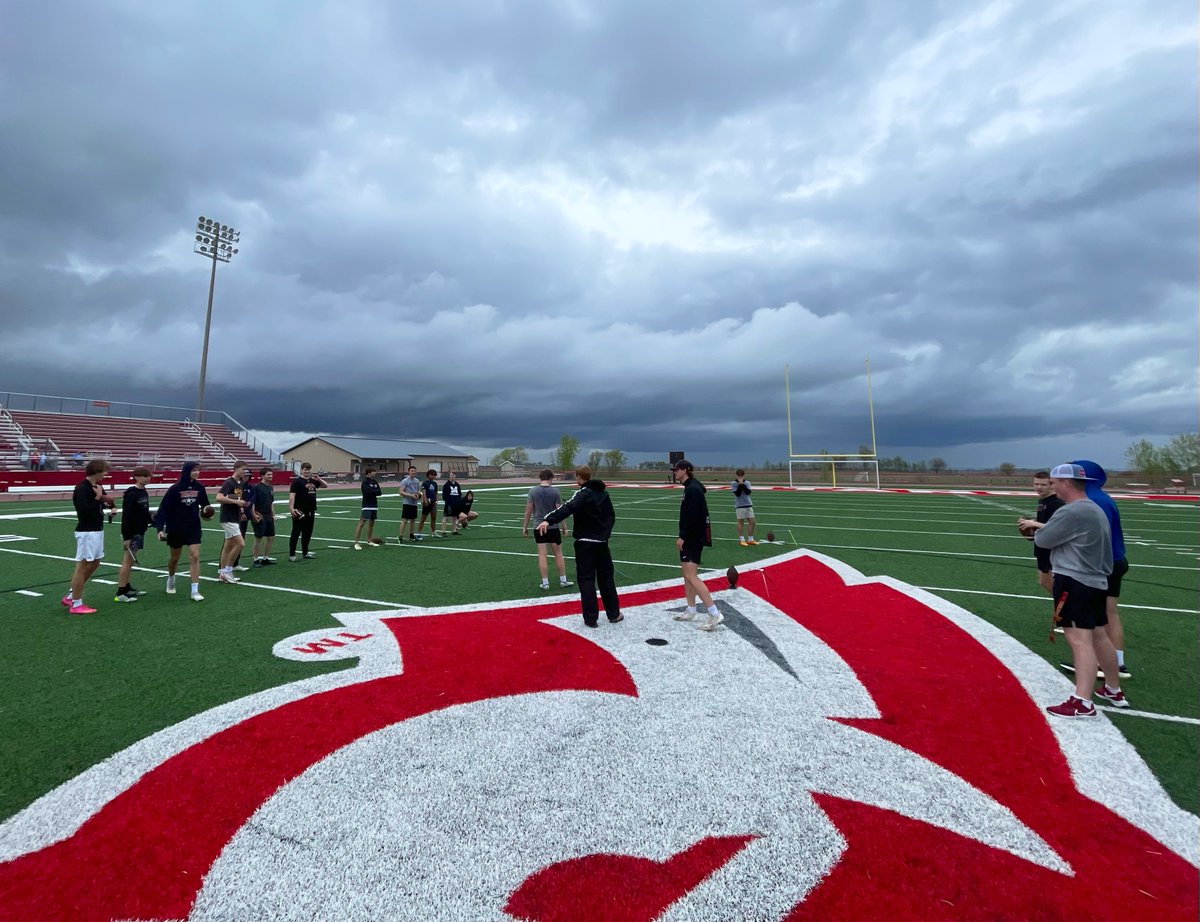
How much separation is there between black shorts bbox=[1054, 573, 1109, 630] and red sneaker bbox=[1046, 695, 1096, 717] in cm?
53

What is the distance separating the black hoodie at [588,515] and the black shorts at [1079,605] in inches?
159

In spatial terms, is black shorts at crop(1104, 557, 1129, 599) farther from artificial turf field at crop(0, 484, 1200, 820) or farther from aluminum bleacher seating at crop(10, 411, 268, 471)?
aluminum bleacher seating at crop(10, 411, 268, 471)

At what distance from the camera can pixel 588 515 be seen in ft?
21.3

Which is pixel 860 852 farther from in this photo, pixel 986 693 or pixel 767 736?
pixel 986 693

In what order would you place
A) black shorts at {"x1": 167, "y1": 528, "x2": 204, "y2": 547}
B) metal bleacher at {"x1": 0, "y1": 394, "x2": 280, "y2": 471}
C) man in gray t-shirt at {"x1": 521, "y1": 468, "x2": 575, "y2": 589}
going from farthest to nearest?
metal bleacher at {"x1": 0, "y1": 394, "x2": 280, "y2": 471}, man in gray t-shirt at {"x1": 521, "y1": 468, "x2": 575, "y2": 589}, black shorts at {"x1": 167, "y1": 528, "x2": 204, "y2": 547}

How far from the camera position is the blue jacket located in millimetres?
4375

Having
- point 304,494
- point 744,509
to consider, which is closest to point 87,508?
point 304,494

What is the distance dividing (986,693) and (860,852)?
2.62 metres

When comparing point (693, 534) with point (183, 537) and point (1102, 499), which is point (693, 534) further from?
point (183, 537)

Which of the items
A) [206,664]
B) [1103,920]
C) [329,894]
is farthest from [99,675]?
[1103,920]

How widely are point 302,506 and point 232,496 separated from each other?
1.90 metres

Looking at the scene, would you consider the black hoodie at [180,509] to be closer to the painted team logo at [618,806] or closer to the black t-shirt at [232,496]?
the black t-shirt at [232,496]

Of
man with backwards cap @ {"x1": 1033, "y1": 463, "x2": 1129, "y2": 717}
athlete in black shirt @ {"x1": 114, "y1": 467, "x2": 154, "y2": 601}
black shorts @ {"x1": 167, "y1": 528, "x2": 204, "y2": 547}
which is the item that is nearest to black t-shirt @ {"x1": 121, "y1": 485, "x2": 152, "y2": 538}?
athlete in black shirt @ {"x1": 114, "y1": 467, "x2": 154, "y2": 601}

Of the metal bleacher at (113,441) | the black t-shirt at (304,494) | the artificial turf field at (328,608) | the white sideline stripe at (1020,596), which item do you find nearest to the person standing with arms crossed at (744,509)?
the artificial turf field at (328,608)
